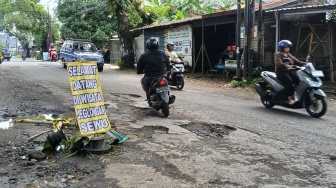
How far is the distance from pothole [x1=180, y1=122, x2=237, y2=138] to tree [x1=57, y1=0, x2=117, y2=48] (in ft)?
75.5

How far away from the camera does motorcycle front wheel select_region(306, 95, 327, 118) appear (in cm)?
671

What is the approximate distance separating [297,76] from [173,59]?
4.95 meters

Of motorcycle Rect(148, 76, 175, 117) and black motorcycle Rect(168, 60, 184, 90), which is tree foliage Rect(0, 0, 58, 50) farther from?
motorcycle Rect(148, 76, 175, 117)

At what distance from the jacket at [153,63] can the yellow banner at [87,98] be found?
2.26 m

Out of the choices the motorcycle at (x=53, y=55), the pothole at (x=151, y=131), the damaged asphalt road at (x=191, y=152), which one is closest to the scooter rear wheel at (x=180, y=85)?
the damaged asphalt road at (x=191, y=152)

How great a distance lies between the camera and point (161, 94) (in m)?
6.75

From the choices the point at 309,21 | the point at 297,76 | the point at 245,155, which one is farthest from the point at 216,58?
the point at 245,155

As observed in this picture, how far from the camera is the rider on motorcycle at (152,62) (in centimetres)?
693

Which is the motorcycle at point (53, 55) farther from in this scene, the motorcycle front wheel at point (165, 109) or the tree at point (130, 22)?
Answer: the motorcycle front wheel at point (165, 109)

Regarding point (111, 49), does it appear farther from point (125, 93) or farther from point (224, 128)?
point (224, 128)

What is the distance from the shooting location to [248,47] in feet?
38.7

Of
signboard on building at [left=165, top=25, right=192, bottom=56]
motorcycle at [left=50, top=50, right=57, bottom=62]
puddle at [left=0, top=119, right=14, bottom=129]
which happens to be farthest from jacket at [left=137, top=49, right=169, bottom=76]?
motorcycle at [left=50, top=50, right=57, bottom=62]

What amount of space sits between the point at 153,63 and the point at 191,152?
2.88 meters

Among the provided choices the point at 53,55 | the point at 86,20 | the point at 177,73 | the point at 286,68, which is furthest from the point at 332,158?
the point at 53,55
